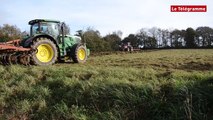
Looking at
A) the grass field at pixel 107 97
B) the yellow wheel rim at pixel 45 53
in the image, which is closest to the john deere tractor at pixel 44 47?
the yellow wheel rim at pixel 45 53

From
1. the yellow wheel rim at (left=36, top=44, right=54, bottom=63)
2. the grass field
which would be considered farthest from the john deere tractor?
the grass field

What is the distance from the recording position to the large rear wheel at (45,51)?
12512 millimetres

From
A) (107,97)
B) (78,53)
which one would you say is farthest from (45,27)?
(107,97)

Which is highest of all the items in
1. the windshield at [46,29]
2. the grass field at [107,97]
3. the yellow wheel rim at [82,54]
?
the windshield at [46,29]

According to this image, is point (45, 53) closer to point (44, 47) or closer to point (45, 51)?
point (45, 51)

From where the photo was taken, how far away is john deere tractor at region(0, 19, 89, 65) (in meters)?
12.0

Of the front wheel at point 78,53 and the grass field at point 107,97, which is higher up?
the front wheel at point 78,53

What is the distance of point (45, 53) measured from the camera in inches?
510

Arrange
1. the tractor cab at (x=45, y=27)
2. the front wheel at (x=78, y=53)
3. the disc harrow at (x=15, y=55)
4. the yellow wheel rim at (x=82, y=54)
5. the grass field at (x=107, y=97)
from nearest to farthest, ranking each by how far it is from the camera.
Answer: the grass field at (x=107, y=97)
the disc harrow at (x=15, y=55)
the tractor cab at (x=45, y=27)
the front wheel at (x=78, y=53)
the yellow wheel rim at (x=82, y=54)

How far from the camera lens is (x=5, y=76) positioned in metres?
9.77

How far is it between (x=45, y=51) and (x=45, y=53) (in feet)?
0.29

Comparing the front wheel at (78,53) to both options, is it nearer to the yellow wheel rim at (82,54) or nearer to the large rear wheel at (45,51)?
the yellow wheel rim at (82,54)

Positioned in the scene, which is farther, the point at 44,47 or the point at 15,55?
the point at 44,47

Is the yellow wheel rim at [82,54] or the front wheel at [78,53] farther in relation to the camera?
the yellow wheel rim at [82,54]
